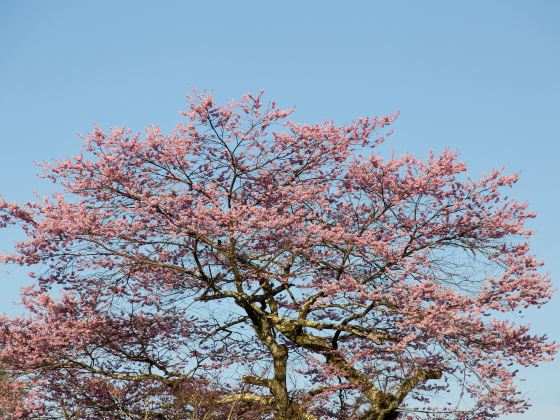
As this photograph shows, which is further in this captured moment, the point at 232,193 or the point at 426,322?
the point at 232,193

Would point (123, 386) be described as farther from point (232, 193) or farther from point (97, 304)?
point (232, 193)

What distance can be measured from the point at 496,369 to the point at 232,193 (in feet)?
20.7

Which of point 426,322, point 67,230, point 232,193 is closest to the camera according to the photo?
point 426,322

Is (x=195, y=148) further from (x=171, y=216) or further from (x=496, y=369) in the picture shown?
(x=496, y=369)

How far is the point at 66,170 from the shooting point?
14.1m

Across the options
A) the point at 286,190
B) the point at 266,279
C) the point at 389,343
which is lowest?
the point at 389,343

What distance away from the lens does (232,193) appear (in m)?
14.3

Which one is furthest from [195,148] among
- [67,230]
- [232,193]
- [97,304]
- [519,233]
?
[519,233]

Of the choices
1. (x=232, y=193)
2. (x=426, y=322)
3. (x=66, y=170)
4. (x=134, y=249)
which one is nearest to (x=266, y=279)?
(x=232, y=193)

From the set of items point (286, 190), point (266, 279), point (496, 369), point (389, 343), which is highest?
point (286, 190)

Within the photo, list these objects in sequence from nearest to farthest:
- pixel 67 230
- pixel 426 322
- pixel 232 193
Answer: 1. pixel 426 322
2. pixel 67 230
3. pixel 232 193

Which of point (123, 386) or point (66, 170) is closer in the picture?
point (66, 170)

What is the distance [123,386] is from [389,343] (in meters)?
5.99

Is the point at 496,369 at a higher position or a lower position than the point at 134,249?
lower
